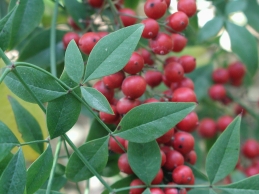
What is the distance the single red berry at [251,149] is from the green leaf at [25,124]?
2.30ft

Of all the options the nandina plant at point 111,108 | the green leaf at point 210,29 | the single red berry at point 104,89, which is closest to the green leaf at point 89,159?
the nandina plant at point 111,108

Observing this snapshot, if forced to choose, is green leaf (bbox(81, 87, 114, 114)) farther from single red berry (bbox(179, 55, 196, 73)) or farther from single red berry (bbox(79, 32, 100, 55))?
single red berry (bbox(179, 55, 196, 73))

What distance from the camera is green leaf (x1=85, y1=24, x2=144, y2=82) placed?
61 centimetres

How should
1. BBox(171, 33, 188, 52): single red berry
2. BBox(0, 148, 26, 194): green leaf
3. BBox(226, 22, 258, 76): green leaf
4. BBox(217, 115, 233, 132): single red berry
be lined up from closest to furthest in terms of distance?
BBox(0, 148, 26, 194): green leaf → BBox(171, 33, 188, 52): single red berry → BBox(226, 22, 258, 76): green leaf → BBox(217, 115, 233, 132): single red berry

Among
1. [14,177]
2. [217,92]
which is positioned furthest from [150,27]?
[217,92]

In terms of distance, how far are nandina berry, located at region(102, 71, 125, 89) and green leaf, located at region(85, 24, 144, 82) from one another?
0.32ft

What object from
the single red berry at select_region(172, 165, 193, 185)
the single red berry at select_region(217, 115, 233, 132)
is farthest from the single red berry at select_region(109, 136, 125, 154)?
the single red berry at select_region(217, 115, 233, 132)

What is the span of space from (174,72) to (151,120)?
0.19m

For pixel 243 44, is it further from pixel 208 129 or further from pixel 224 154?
pixel 224 154

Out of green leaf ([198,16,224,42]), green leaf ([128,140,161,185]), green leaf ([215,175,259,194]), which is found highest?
green leaf ([198,16,224,42])

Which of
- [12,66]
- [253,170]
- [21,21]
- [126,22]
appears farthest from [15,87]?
[253,170]

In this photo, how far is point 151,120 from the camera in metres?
0.63

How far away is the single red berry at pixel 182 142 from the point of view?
0.75m

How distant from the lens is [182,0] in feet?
2.62
